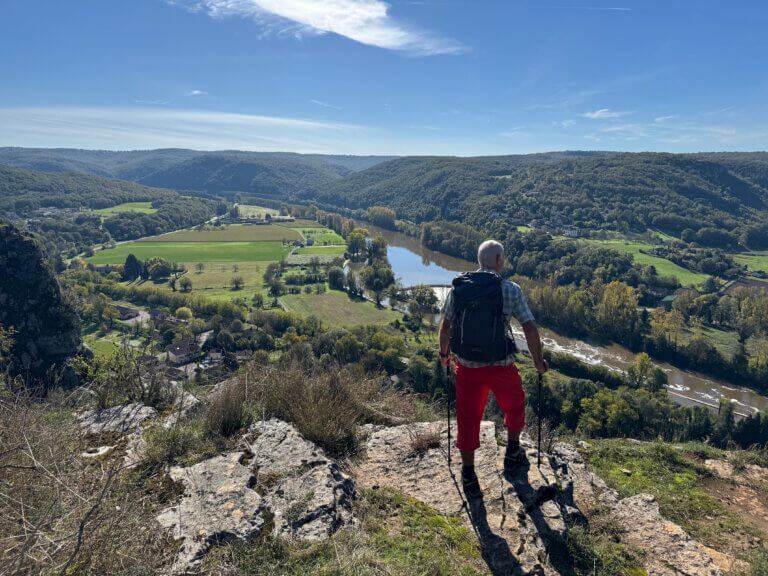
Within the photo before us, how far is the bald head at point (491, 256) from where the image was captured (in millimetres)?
3639

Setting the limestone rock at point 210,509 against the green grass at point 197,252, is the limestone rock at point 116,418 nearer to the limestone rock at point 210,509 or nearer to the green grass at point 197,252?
the limestone rock at point 210,509

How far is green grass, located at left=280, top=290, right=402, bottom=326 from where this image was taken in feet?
151

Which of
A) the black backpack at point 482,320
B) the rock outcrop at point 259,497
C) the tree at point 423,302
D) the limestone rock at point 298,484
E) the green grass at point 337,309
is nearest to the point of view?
the rock outcrop at point 259,497

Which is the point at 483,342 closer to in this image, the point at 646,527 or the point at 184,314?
the point at 646,527

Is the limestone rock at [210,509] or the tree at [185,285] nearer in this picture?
the limestone rock at [210,509]

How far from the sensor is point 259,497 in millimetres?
3311

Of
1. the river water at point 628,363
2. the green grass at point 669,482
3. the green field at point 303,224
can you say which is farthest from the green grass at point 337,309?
the green field at point 303,224

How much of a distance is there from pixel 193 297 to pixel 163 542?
169ft

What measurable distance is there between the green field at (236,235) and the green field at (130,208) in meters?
20.3

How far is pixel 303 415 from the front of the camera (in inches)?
176

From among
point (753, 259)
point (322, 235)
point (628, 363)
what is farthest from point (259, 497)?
point (322, 235)

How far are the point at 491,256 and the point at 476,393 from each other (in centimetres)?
123

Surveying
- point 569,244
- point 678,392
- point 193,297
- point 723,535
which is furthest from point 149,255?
point 723,535

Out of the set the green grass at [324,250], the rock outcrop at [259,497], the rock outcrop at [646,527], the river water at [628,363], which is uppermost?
the rock outcrop at [259,497]
